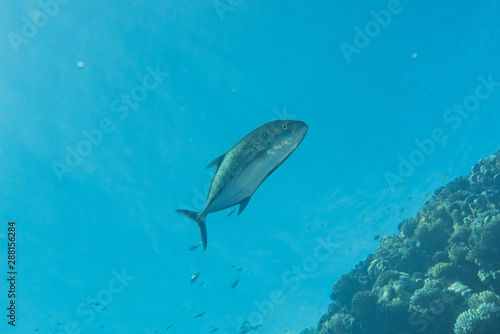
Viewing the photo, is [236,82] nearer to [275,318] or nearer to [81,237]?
[81,237]

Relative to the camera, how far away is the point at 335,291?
1210cm

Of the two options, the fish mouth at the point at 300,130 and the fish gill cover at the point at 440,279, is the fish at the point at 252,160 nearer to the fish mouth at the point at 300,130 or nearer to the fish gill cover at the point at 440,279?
the fish mouth at the point at 300,130

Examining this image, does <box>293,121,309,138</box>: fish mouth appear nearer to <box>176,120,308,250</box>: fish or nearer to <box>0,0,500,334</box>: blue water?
<box>176,120,308,250</box>: fish

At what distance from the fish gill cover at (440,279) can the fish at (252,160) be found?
8063 millimetres

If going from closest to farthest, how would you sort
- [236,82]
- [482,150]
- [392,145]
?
[236,82], [392,145], [482,150]

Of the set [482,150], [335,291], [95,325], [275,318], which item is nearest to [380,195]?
[482,150]

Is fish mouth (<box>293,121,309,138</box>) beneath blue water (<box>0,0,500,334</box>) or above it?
beneath

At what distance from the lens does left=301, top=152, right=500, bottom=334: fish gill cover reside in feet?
25.8

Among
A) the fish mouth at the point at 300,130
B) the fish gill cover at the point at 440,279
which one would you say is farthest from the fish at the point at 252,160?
the fish gill cover at the point at 440,279

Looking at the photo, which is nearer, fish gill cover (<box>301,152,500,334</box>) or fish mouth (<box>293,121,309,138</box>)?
fish mouth (<box>293,121,309,138</box>)

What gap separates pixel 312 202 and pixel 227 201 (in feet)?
76.9

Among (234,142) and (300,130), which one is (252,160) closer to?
(300,130)

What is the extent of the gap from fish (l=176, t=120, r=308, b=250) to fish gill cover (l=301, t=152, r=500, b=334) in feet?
26.5

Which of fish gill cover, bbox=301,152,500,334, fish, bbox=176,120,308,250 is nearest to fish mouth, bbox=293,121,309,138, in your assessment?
fish, bbox=176,120,308,250
